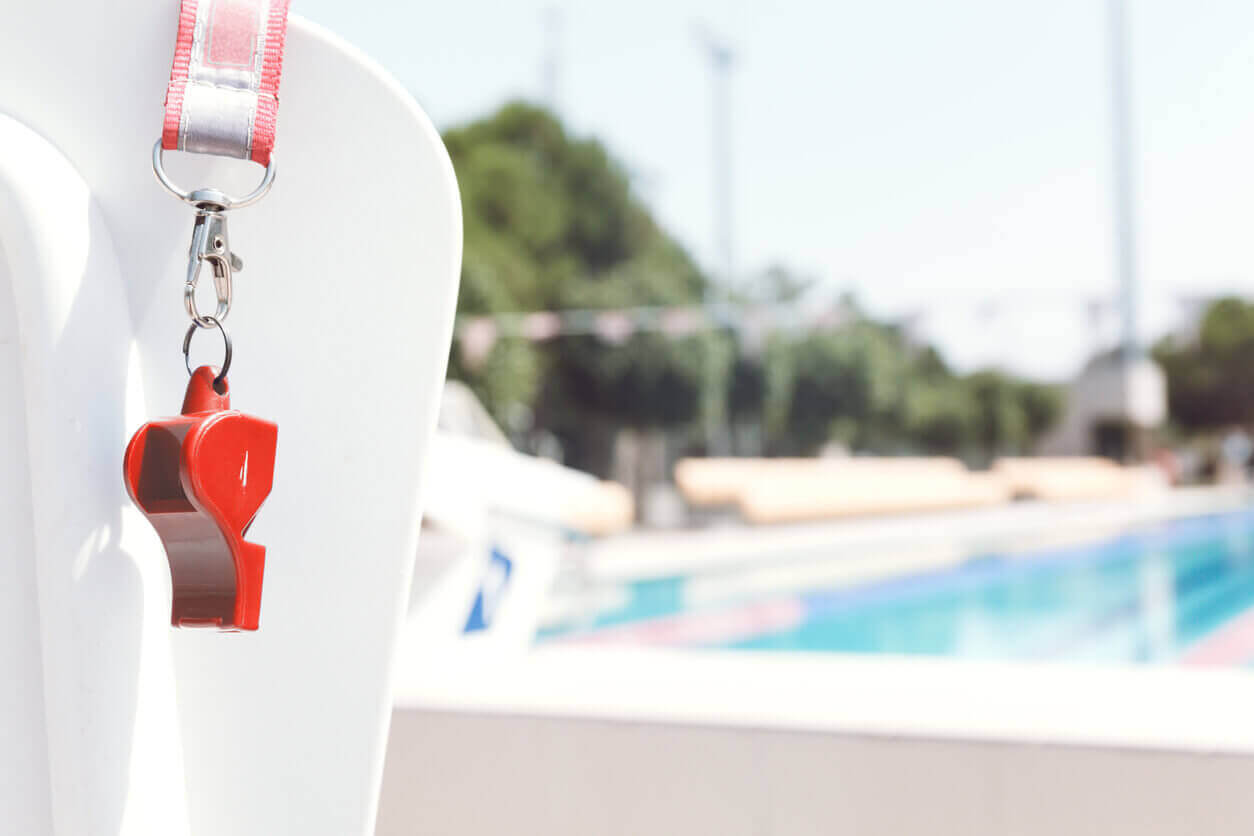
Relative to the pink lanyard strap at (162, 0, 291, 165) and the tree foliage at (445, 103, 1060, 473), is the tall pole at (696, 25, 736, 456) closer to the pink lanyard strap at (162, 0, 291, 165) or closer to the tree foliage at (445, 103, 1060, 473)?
the tree foliage at (445, 103, 1060, 473)

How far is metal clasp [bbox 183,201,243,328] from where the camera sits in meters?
0.86

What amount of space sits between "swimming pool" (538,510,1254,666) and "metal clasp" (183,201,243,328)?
22.3 feet

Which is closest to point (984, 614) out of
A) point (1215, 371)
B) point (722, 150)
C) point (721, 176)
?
point (721, 176)

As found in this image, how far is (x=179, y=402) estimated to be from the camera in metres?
0.93

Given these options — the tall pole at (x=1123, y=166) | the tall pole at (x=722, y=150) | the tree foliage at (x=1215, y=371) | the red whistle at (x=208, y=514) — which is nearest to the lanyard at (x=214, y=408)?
the red whistle at (x=208, y=514)

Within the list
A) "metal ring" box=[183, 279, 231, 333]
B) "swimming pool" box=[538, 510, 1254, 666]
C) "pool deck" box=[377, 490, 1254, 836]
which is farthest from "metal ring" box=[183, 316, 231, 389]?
"swimming pool" box=[538, 510, 1254, 666]

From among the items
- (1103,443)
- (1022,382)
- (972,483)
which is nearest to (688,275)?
(972,483)

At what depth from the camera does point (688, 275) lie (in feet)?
80.7

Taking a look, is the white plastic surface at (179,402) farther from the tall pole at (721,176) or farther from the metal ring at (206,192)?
the tall pole at (721,176)

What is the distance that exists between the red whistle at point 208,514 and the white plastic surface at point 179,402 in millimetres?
71

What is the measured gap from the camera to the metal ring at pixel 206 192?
2.83ft

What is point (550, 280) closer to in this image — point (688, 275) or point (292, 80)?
point (688, 275)

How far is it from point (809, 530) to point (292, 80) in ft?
45.3

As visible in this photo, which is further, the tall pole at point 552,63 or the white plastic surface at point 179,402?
the tall pole at point 552,63
